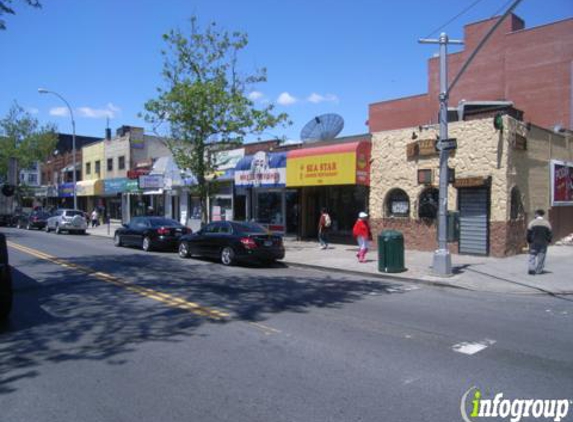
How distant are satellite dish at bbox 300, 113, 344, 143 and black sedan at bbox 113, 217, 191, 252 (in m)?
7.52

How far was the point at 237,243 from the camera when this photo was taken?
48.5 ft

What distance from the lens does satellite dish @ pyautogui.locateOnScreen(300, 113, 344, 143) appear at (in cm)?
2277

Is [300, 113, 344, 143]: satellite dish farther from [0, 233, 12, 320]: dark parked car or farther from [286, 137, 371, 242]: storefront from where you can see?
[0, 233, 12, 320]: dark parked car

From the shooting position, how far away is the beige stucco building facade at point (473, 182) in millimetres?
16047

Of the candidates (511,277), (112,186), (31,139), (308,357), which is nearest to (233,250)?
(511,277)

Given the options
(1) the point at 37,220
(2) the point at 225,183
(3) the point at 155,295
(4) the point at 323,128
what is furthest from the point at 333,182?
(1) the point at 37,220

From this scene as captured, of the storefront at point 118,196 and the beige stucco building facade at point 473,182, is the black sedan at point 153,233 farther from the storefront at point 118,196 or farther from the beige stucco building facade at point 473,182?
the storefront at point 118,196

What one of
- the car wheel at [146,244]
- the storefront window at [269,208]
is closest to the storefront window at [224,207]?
the storefront window at [269,208]

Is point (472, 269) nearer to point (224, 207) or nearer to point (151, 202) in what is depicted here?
point (224, 207)

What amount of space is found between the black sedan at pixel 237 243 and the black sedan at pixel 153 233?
348cm

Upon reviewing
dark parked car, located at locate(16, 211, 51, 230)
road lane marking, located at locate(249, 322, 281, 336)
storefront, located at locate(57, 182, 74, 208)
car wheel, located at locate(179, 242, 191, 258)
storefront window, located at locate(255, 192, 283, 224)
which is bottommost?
road lane marking, located at locate(249, 322, 281, 336)

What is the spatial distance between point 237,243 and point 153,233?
6180 mm

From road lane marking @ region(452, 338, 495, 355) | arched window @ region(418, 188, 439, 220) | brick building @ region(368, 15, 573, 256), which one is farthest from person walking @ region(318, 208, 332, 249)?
road lane marking @ region(452, 338, 495, 355)

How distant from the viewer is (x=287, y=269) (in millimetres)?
14867
